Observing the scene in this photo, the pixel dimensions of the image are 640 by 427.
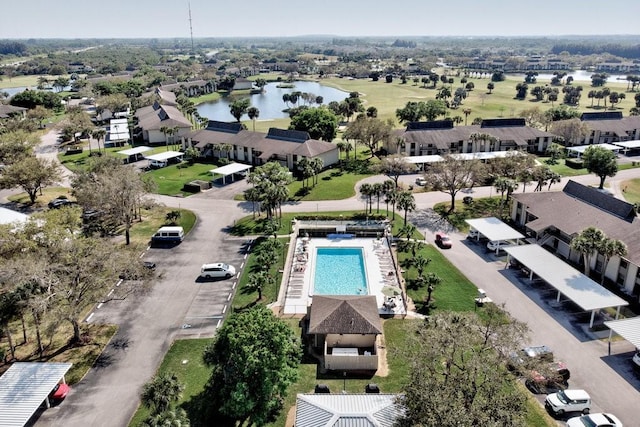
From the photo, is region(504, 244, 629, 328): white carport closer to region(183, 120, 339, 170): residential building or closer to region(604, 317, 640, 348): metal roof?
region(604, 317, 640, 348): metal roof

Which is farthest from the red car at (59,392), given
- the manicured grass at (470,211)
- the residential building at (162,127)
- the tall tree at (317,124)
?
the residential building at (162,127)

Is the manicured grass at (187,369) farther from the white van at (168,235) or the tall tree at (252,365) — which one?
the white van at (168,235)

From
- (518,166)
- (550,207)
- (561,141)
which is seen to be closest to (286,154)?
(518,166)

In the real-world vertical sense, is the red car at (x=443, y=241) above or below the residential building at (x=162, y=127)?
below

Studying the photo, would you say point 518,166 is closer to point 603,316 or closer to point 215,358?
point 603,316

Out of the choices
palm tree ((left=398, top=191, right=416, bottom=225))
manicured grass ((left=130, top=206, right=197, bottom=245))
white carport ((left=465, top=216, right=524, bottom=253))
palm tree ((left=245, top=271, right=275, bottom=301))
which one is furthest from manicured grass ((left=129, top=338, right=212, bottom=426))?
white carport ((left=465, top=216, right=524, bottom=253))

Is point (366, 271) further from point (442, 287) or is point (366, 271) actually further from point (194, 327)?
point (194, 327)

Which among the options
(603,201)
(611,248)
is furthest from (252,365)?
(603,201)
